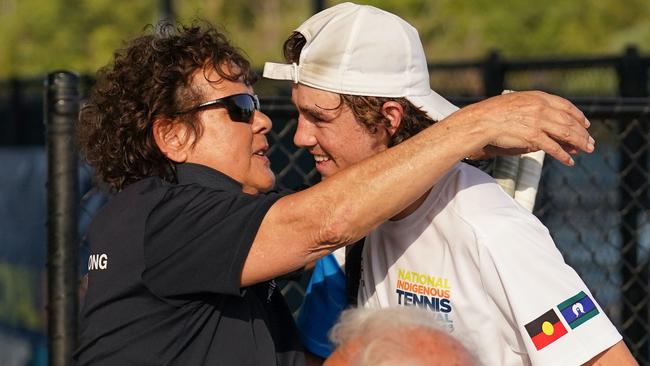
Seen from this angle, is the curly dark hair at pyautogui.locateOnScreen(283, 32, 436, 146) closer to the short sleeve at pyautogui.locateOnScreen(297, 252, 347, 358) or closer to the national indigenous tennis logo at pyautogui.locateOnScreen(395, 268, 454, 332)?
the national indigenous tennis logo at pyautogui.locateOnScreen(395, 268, 454, 332)

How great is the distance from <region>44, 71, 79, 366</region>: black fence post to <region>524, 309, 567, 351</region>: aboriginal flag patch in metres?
1.67

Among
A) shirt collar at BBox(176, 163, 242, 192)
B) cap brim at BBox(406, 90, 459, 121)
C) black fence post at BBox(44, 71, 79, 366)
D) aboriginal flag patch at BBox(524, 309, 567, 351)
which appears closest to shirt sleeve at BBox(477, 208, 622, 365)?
aboriginal flag patch at BBox(524, 309, 567, 351)

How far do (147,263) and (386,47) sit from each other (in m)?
0.76

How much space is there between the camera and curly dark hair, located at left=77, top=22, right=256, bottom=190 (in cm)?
281

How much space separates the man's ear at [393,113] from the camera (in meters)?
2.72

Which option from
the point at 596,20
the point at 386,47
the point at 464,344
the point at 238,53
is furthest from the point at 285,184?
the point at 596,20

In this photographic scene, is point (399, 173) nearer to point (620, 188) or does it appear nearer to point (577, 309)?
point (577, 309)

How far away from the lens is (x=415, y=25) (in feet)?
62.6

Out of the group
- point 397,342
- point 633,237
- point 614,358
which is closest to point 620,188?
point 633,237

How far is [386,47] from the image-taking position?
270 cm

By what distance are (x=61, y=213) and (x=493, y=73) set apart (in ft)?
12.4

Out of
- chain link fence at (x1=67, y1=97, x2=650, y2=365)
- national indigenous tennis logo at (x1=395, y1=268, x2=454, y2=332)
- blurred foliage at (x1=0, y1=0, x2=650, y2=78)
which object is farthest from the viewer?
blurred foliage at (x1=0, y1=0, x2=650, y2=78)

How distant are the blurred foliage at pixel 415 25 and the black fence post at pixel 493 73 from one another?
1129 cm

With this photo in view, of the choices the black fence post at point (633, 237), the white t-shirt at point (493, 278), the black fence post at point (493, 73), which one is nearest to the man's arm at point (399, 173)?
the white t-shirt at point (493, 278)
